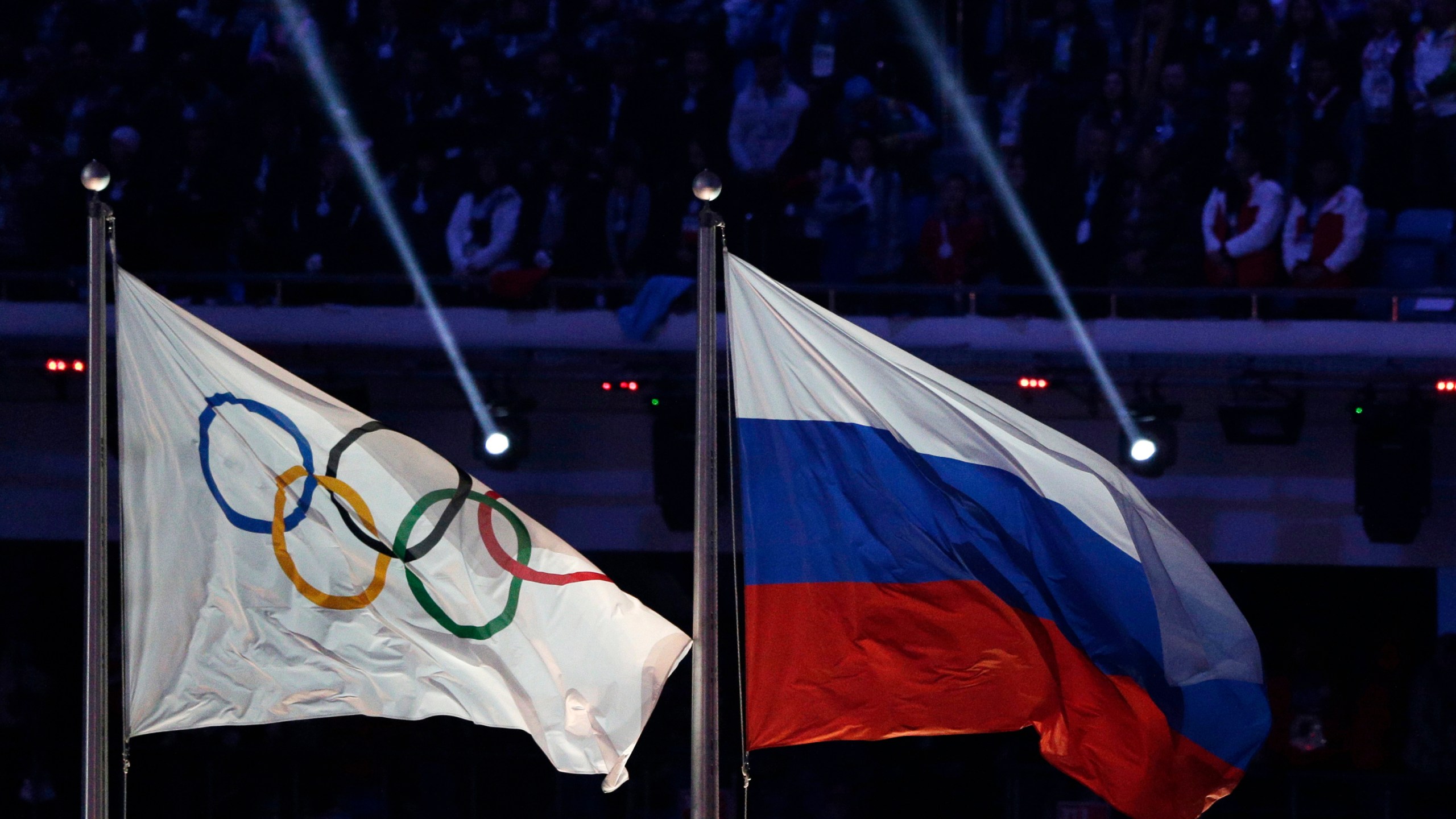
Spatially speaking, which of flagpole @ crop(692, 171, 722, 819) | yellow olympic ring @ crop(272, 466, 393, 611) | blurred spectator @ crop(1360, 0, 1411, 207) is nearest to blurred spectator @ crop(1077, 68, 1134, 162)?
blurred spectator @ crop(1360, 0, 1411, 207)

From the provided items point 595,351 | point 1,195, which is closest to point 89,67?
point 1,195

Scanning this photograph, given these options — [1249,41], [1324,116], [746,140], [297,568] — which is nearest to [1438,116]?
[1324,116]

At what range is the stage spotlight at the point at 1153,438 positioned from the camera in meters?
9.53

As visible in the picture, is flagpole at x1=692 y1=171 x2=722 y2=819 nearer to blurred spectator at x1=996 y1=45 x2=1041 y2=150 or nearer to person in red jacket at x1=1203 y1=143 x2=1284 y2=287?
person in red jacket at x1=1203 y1=143 x2=1284 y2=287

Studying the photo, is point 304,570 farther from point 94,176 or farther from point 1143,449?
point 1143,449

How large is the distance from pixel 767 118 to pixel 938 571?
15.8 ft

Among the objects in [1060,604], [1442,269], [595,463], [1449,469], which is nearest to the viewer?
[1060,604]

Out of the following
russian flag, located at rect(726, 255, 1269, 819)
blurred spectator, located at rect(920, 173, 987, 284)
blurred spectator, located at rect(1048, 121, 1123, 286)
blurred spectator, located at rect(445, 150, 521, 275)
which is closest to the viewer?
russian flag, located at rect(726, 255, 1269, 819)

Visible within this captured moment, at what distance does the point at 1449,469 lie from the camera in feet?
33.6

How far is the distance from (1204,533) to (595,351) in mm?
3860

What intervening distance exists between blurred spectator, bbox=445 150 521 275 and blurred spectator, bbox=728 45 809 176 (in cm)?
132

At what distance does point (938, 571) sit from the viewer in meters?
5.59

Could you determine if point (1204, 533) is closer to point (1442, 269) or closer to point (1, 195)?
point (1442, 269)

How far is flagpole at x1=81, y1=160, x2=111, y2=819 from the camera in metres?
5.63
